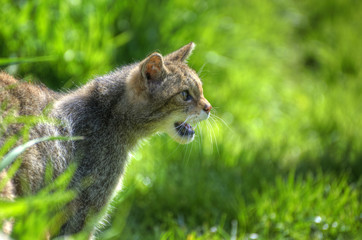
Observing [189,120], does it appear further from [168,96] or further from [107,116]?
[107,116]

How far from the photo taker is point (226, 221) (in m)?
4.16

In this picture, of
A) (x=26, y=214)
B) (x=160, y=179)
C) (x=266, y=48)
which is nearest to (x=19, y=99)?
(x=26, y=214)

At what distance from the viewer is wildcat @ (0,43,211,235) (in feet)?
10.3

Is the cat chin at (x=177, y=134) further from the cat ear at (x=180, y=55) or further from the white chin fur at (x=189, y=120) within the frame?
the cat ear at (x=180, y=55)

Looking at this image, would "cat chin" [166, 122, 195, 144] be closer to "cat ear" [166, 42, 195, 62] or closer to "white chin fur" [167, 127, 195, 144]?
"white chin fur" [167, 127, 195, 144]

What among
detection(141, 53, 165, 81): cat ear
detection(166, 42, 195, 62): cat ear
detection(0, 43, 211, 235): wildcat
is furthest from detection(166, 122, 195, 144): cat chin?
detection(166, 42, 195, 62): cat ear

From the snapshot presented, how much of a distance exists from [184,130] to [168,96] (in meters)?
0.30

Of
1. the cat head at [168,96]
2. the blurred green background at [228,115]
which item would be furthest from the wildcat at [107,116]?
the blurred green background at [228,115]

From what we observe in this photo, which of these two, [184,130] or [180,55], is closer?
[184,130]

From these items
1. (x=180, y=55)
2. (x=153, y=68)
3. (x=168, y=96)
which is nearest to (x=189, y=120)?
(x=168, y=96)

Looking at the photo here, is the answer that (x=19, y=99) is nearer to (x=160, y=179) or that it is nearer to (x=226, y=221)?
(x=160, y=179)

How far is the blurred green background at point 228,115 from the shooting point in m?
4.07

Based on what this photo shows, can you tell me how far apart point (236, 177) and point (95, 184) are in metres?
1.66

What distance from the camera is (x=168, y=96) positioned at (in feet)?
11.5
